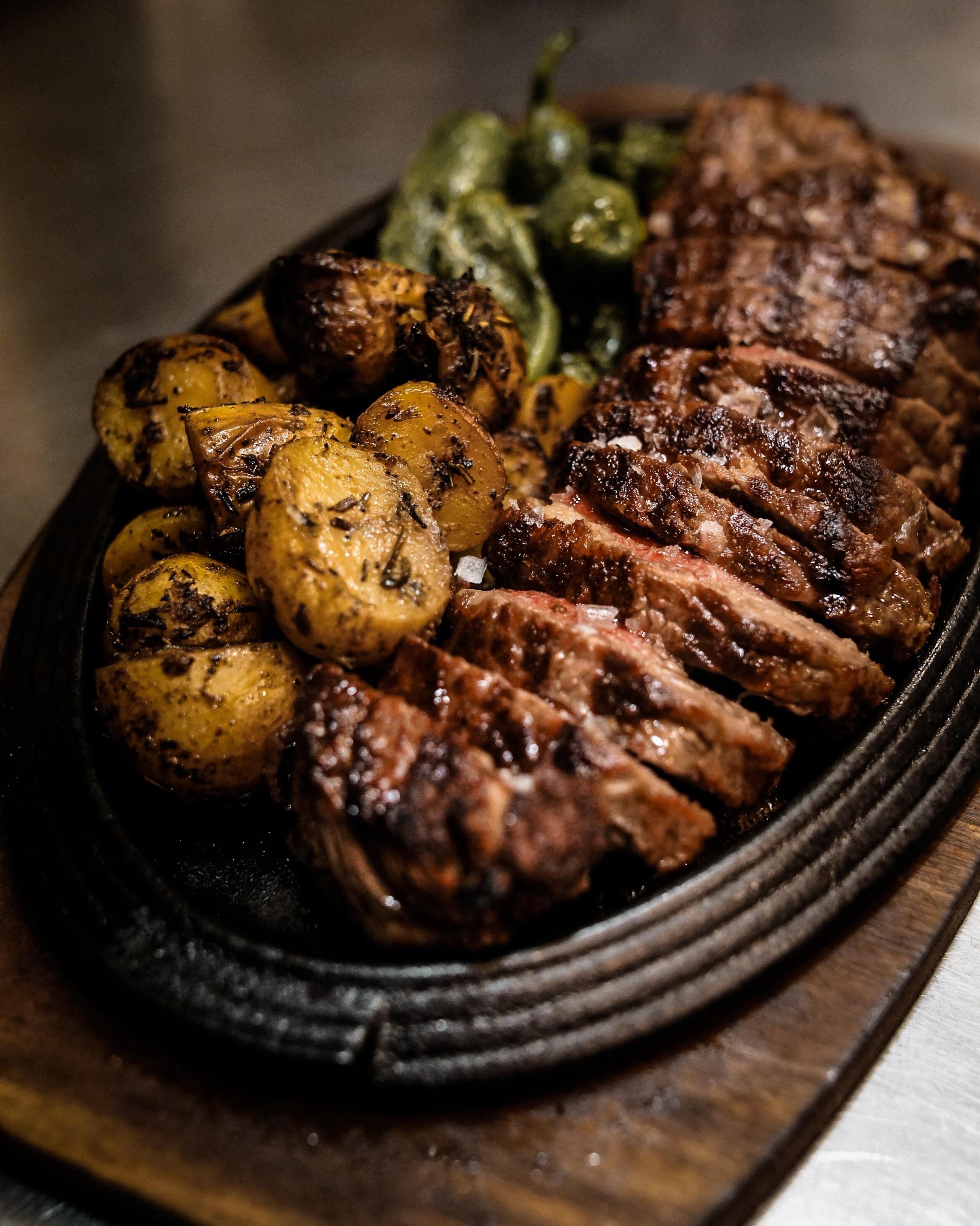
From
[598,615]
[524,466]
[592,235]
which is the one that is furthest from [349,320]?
[592,235]

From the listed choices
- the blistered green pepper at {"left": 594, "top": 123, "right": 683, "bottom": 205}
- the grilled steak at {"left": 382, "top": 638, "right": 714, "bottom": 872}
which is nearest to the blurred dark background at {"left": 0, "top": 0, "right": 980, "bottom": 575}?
the blistered green pepper at {"left": 594, "top": 123, "right": 683, "bottom": 205}

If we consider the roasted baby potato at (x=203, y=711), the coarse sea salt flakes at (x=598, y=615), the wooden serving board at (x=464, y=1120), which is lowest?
the wooden serving board at (x=464, y=1120)

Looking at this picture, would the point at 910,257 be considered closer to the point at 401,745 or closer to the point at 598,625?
the point at 598,625

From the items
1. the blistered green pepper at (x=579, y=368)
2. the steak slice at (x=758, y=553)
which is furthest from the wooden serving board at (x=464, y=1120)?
the blistered green pepper at (x=579, y=368)

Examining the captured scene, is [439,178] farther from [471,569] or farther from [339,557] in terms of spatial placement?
[339,557]

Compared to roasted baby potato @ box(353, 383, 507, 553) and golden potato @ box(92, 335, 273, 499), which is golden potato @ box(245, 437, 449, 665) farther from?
golden potato @ box(92, 335, 273, 499)

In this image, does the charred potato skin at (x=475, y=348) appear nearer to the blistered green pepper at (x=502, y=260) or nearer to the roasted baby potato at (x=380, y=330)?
the roasted baby potato at (x=380, y=330)
